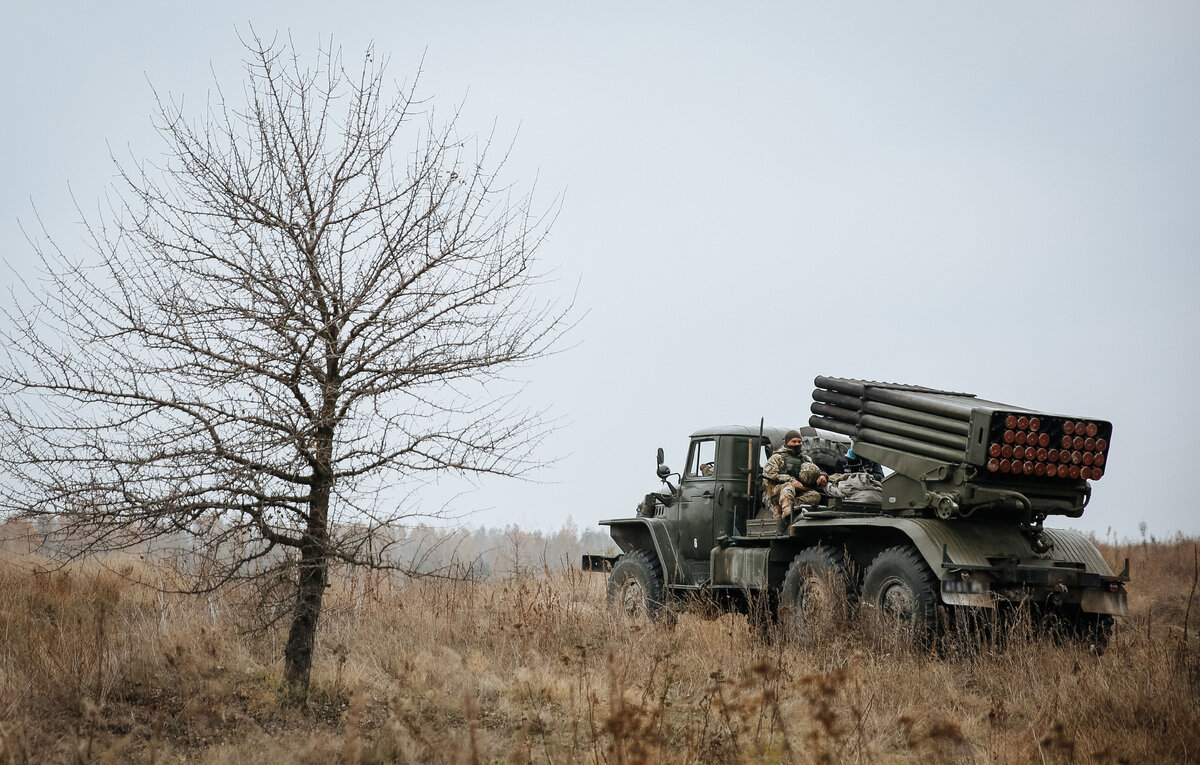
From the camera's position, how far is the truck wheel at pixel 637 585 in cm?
1227

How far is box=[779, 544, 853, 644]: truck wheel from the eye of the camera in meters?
9.45

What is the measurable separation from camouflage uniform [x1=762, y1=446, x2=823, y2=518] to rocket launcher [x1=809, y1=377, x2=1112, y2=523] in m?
0.89

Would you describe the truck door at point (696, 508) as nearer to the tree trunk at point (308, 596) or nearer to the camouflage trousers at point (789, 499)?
the camouflage trousers at point (789, 499)

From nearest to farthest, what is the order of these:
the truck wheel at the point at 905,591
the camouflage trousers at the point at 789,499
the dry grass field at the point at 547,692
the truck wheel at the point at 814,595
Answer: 1. the dry grass field at the point at 547,692
2. the truck wheel at the point at 905,591
3. the truck wheel at the point at 814,595
4. the camouflage trousers at the point at 789,499

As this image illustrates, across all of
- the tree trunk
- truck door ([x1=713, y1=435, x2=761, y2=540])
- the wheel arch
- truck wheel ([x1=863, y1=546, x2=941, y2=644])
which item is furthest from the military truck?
the tree trunk

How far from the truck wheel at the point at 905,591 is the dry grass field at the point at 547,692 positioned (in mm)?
250

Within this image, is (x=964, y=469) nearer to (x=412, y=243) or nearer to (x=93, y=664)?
(x=412, y=243)

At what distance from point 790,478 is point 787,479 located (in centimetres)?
3

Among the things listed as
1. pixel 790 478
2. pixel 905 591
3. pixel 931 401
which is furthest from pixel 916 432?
pixel 790 478

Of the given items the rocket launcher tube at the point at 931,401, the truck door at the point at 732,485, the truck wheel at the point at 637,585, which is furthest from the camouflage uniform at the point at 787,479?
the truck wheel at the point at 637,585

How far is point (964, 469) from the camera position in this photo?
8.92m

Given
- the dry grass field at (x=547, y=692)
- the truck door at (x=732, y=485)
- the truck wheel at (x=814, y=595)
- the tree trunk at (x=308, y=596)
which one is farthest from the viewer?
the truck door at (x=732, y=485)

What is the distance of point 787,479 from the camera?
10.9m

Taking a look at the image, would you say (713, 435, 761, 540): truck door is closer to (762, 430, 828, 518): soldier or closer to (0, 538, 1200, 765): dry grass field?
(762, 430, 828, 518): soldier
